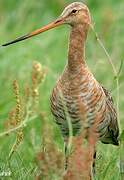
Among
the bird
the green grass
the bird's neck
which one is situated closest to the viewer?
the bird

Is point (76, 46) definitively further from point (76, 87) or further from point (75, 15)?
point (76, 87)

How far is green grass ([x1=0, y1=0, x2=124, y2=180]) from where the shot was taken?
27.8ft

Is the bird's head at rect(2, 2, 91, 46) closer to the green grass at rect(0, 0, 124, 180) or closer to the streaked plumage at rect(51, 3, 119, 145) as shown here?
the streaked plumage at rect(51, 3, 119, 145)

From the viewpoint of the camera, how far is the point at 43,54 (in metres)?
10.8

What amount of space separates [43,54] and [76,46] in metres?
3.70

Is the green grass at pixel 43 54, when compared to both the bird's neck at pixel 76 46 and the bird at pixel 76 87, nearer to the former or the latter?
the bird at pixel 76 87

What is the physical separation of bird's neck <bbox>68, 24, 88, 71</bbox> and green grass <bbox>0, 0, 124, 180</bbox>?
0.80 m

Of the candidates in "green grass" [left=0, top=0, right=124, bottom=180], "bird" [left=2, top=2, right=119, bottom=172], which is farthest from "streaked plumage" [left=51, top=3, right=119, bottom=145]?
"green grass" [left=0, top=0, right=124, bottom=180]

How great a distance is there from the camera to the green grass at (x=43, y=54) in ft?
27.8

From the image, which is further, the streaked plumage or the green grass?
the green grass

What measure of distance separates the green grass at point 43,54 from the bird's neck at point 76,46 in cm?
80

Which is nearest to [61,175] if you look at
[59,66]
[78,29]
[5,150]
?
[78,29]

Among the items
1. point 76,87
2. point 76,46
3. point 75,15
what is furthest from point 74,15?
point 76,87

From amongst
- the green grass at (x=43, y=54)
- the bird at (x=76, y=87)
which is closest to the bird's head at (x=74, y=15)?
the bird at (x=76, y=87)
